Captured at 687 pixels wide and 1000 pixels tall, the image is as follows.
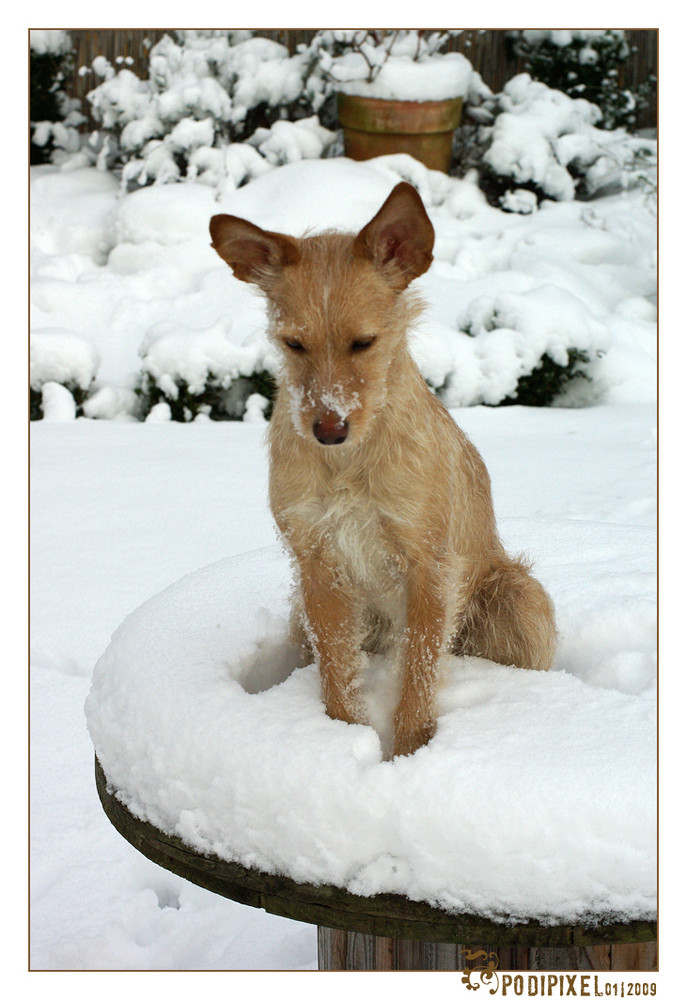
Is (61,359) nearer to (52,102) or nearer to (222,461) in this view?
(222,461)

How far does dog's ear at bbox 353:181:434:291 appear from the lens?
6.63ft

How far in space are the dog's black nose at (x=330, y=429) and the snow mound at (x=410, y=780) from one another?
73 cm

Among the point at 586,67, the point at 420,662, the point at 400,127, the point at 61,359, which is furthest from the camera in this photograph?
the point at 400,127

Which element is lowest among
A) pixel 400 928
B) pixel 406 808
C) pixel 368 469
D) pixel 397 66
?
pixel 400 928

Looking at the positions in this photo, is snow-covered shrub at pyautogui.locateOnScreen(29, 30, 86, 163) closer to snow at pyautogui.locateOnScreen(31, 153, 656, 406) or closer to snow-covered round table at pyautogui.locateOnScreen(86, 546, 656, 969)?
snow at pyautogui.locateOnScreen(31, 153, 656, 406)

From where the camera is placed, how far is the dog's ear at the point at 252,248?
6.88ft

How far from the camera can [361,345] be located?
2.07 m

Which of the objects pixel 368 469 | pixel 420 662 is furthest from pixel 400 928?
pixel 368 469

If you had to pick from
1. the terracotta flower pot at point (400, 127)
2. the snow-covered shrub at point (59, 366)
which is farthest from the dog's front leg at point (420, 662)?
the terracotta flower pot at point (400, 127)

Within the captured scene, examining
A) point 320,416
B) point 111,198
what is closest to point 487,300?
point 111,198

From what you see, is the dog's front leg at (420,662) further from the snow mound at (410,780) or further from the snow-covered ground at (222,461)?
the snow-covered ground at (222,461)

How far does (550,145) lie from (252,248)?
6.40 m

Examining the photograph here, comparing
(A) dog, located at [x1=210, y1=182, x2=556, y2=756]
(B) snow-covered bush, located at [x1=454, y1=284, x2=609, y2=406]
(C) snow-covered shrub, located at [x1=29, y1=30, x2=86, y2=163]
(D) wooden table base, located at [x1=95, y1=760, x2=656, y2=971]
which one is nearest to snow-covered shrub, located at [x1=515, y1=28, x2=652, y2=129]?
(B) snow-covered bush, located at [x1=454, y1=284, x2=609, y2=406]

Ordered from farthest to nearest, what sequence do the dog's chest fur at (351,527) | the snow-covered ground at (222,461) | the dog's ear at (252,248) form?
1. the snow-covered ground at (222,461)
2. the dog's chest fur at (351,527)
3. the dog's ear at (252,248)
